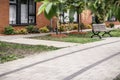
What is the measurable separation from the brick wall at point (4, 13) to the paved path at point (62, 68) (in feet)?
36.2

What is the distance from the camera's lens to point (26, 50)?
48.8ft

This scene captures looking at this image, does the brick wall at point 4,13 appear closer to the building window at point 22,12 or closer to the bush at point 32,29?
the building window at point 22,12

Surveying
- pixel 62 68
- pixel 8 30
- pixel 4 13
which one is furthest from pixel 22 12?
pixel 62 68

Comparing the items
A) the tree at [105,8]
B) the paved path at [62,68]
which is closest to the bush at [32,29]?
the paved path at [62,68]

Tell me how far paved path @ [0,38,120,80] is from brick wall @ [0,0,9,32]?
11.0 metres

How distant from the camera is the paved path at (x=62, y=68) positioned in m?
8.79

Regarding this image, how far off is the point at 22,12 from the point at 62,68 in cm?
1598

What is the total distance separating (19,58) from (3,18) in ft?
39.2

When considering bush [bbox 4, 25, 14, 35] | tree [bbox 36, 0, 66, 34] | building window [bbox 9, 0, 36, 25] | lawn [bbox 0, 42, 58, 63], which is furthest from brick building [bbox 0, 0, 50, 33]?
tree [bbox 36, 0, 66, 34]

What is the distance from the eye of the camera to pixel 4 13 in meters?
23.9

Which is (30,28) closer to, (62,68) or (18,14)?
(18,14)

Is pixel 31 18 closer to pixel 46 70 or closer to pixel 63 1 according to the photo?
pixel 46 70

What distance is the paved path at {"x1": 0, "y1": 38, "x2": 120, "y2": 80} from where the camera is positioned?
879 cm

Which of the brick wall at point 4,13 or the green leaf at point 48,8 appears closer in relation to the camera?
the green leaf at point 48,8
